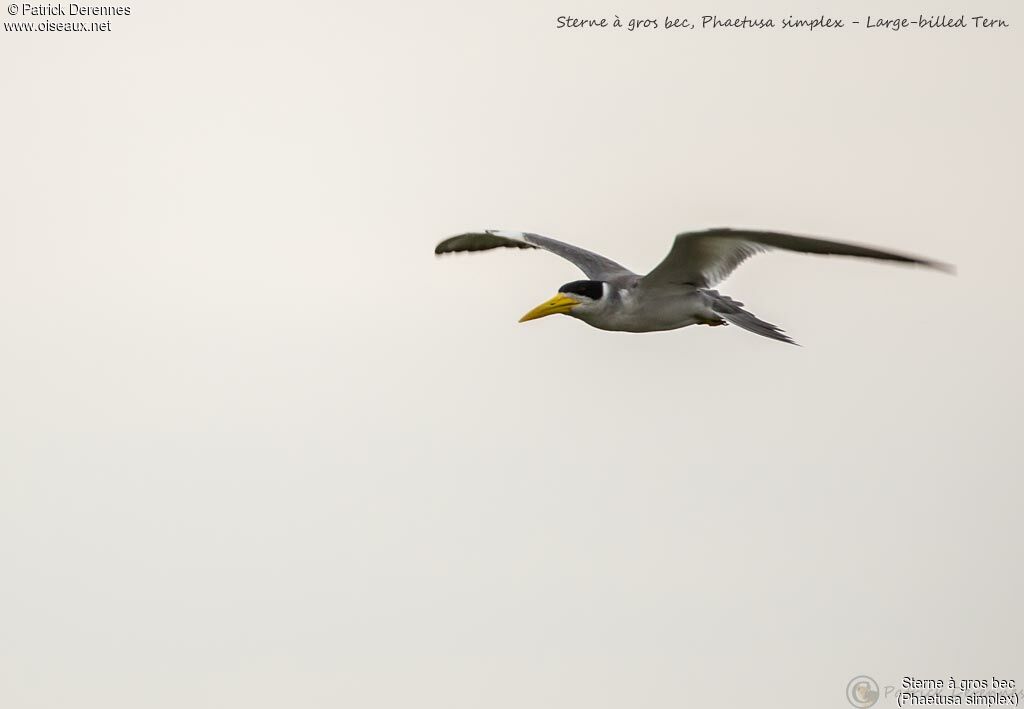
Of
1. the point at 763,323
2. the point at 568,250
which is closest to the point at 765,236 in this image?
the point at 763,323

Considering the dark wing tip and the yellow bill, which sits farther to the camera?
the dark wing tip

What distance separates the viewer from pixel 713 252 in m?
12.1

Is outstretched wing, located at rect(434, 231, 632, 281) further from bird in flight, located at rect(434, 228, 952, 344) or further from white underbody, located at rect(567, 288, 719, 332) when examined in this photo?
white underbody, located at rect(567, 288, 719, 332)

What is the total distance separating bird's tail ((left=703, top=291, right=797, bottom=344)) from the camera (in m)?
11.9

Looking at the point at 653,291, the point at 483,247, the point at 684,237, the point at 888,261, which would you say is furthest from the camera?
the point at 483,247

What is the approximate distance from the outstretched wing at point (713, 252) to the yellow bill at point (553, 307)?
743mm

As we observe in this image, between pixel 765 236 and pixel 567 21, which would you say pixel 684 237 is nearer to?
pixel 765 236

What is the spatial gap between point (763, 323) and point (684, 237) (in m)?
1.25

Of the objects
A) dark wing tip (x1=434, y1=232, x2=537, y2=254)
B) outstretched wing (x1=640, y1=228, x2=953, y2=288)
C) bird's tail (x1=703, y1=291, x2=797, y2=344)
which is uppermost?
dark wing tip (x1=434, y1=232, x2=537, y2=254)

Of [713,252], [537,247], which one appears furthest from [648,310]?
[537,247]

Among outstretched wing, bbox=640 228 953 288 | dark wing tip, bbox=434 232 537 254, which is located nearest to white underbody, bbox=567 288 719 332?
outstretched wing, bbox=640 228 953 288

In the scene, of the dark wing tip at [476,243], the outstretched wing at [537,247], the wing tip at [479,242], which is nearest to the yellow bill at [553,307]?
the outstretched wing at [537,247]

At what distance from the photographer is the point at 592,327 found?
511 inches

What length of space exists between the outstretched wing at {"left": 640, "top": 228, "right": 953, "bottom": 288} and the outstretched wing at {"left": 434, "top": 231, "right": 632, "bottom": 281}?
105 centimetres
